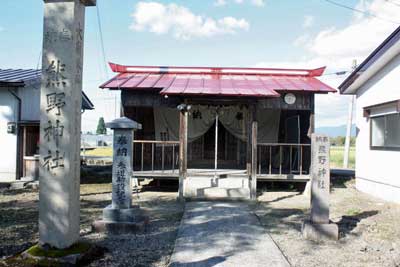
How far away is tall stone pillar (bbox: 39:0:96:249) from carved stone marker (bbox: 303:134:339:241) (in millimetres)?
3878

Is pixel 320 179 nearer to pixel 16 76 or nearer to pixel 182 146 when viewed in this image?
pixel 182 146

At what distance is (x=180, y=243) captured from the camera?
5457 millimetres

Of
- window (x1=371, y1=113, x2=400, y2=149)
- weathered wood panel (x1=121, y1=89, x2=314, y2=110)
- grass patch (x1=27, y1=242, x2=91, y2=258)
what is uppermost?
weathered wood panel (x1=121, y1=89, x2=314, y2=110)

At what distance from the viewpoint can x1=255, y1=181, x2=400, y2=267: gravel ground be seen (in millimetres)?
4898

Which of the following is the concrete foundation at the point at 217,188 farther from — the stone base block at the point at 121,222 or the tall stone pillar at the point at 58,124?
the tall stone pillar at the point at 58,124

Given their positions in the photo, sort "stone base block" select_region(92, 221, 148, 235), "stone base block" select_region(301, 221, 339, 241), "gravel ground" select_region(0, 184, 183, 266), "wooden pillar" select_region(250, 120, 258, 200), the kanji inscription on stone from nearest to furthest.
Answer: "gravel ground" select_region(0, 184, 183, 266) < "stone base block" select_region(301, 221, 339, 241) < the kanji inscription on stone < "stone base block" select_region(92, 221, 148, 235) < "wooden pillar" select_region(250, 120, 258, 200)

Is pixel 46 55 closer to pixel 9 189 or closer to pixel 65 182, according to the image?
pixel 65 182

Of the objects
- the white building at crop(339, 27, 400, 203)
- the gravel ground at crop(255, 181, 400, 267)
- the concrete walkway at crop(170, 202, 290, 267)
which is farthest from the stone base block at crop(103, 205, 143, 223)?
the white building at crop(339, 27, 400, 203)

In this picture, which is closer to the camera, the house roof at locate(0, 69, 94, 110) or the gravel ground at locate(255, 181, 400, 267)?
the gravel ground at locate(255, 181, 400, 267)

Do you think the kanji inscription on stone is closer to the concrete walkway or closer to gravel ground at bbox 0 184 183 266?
the concrete walkway

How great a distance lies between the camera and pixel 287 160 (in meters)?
13.0

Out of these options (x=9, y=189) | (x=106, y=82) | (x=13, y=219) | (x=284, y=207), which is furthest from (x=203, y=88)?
(x=9, y=189)

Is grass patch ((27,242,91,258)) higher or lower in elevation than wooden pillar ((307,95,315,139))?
lower

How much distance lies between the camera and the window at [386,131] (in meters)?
9.52
